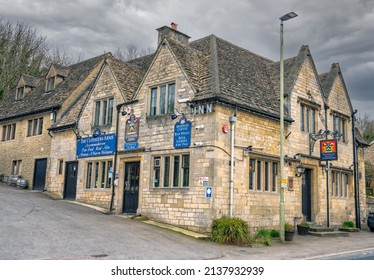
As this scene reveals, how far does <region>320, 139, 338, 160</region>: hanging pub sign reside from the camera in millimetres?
20922

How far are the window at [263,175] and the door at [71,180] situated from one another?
10666 millimetres

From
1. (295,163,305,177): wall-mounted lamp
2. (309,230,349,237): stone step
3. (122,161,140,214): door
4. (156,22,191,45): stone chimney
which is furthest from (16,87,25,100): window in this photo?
(309,230,349,237): stone step

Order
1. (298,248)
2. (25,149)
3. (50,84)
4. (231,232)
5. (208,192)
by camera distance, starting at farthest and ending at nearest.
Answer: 1. (50,84)
2. (25,149)
3. (208,192)
4. (231,232)
5. (298,248)

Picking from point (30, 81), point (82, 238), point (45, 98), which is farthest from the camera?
point (30, 81)

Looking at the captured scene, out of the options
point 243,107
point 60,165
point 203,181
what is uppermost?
point 243,107

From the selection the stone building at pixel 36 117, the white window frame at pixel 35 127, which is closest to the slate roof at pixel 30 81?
the stone building at pixel 36 117

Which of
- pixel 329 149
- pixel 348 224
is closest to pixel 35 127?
pixel 329 149

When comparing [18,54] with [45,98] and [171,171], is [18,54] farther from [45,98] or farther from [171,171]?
[171,171]

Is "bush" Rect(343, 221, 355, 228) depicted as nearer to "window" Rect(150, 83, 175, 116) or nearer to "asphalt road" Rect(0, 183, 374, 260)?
"asphalt road" Rect(0, 183, 374, 260)

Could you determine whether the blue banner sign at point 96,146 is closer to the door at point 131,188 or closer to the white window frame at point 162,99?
the door at point 131,188

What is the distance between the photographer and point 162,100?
62.5 feet

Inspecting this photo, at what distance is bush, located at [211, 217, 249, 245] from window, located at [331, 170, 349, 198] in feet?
32.8

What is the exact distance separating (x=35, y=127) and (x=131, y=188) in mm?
12311

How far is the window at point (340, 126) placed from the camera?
78.9ft
